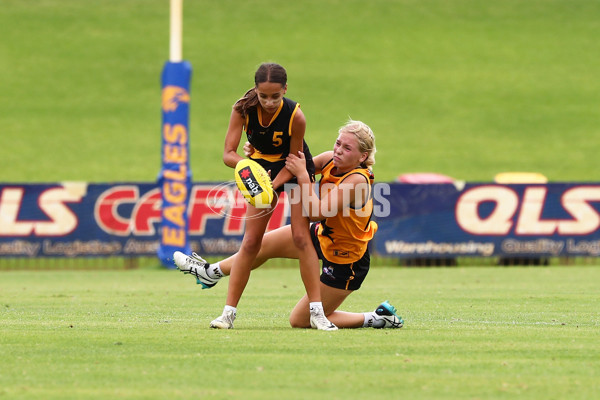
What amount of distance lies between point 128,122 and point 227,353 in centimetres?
3513

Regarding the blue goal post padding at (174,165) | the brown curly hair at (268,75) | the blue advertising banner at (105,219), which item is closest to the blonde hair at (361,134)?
the brown curly hair at (268,75)

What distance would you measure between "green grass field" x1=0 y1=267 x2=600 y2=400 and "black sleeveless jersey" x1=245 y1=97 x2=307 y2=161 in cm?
148

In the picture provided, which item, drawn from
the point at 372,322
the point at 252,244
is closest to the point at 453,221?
the point at 372,322

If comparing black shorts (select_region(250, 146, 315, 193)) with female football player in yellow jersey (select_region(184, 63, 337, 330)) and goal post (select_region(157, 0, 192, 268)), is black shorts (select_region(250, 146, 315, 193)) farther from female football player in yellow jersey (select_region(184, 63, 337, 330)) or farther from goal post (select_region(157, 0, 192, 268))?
goal post (select_region(157, 0, 192, 268))

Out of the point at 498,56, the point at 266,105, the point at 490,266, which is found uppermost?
the point at 498,56

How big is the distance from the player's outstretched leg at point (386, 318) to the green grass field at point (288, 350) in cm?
→ 19

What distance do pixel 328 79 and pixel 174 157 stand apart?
1062 inches

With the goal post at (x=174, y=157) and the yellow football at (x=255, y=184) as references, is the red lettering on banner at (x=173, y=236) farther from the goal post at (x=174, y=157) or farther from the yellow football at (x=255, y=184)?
the yellow football at (x=255, y=184)

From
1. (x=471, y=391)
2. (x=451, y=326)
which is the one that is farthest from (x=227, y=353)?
(x=451, y=326)

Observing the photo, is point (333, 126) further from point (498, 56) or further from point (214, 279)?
point (214, 279)

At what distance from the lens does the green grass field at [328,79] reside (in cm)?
3759

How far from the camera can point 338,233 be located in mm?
8445

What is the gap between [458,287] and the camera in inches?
552

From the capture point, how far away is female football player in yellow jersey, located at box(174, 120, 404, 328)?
26.6 ft
